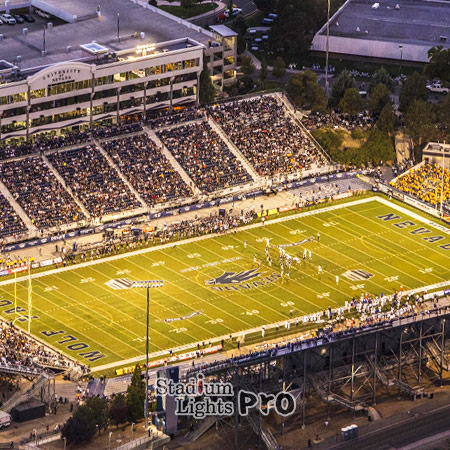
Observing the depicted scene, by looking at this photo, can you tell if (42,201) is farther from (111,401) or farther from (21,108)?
(111,401)

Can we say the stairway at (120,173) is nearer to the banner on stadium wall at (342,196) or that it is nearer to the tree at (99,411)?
the banner on stadium wall at (342,196)

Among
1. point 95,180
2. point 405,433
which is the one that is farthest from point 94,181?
point 405,433

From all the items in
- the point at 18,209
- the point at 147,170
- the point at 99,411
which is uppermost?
the point at 99,411

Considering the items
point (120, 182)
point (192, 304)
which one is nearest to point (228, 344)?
point (192, 304)

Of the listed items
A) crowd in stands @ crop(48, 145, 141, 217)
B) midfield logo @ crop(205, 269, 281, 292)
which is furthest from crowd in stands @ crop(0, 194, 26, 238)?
midfield logo @ crop(205, 269, 281, 292)

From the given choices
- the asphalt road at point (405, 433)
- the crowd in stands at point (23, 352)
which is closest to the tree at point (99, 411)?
the crowd in stands at point (23, 352)

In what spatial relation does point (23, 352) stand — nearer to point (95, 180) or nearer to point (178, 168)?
point (95, 180)
